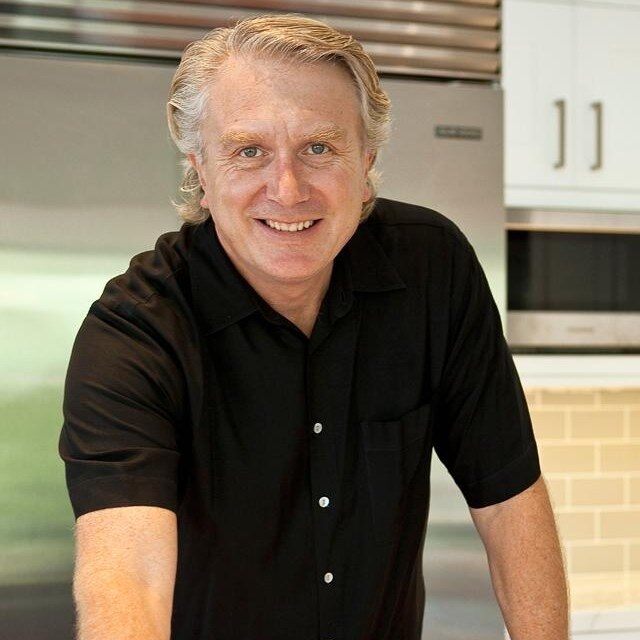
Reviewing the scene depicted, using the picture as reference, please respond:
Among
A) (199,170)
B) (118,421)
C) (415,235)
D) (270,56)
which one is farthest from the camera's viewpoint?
(415,235)

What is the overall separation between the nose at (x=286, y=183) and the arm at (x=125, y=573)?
373 millimetres

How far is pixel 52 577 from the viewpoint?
74.2 inches

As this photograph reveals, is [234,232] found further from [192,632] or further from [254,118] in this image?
[192,632]

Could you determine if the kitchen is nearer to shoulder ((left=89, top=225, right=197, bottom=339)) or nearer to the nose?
shoulder ((left=89, top=225, right=197, bottom=339))

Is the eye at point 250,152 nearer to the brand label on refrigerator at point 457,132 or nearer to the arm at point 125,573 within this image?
the arm at point 125,573

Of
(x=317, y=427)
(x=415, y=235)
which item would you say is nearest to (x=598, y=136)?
(x=415, y=235)

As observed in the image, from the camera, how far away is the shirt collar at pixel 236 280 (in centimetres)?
127

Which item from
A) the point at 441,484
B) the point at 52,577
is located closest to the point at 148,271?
the point at 52,577

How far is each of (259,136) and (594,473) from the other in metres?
2.03

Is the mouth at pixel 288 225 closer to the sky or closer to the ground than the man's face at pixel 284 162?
closer to the ground

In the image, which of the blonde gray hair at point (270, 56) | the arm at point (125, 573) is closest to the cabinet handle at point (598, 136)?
the blonde gray hair at point (270, 56)

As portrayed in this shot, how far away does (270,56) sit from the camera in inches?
45.8

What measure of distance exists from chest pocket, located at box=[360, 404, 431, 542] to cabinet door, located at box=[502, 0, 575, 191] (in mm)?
1119

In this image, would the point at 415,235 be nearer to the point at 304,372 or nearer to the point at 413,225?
the point at 413,225
